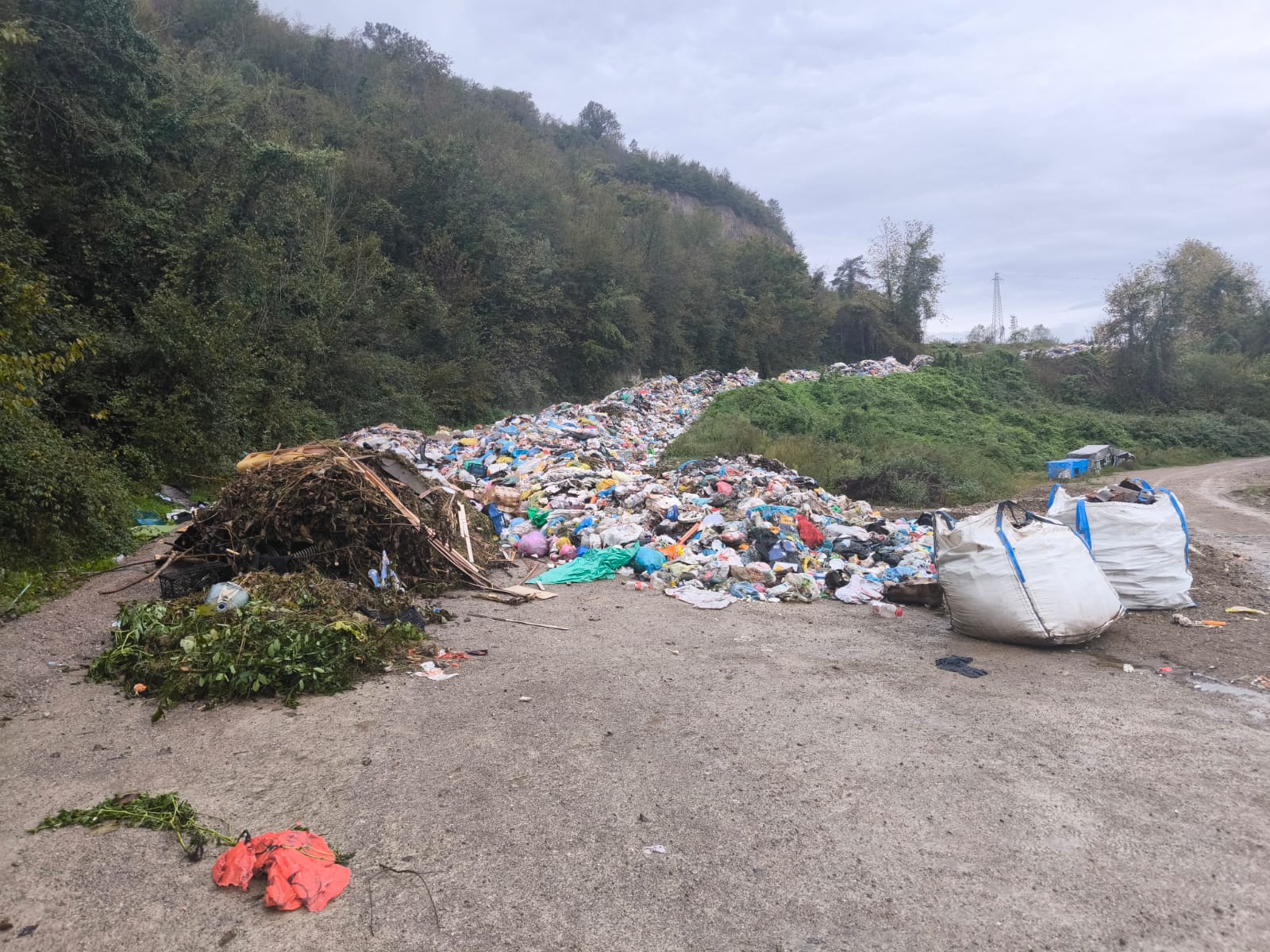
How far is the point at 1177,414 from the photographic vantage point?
25000mm

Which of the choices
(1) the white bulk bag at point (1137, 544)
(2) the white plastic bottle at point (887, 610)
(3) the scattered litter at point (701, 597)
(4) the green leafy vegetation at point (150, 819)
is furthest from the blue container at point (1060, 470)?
(4) the green leafy vegetation at point (150, 819)

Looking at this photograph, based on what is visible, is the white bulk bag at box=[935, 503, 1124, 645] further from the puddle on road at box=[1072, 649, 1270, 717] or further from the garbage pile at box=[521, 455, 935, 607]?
the garbage pile at box=[521, 455, 935, 607]

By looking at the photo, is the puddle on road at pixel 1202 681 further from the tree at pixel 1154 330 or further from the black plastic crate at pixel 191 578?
the tree at pixel 1154 330

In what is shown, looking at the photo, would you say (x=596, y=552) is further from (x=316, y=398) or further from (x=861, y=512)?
(x=316, y=398)

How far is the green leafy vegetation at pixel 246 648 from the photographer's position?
392 centimetres

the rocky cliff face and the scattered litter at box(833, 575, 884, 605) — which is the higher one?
the rocky cliff face

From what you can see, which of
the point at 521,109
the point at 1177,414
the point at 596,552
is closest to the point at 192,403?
the point at 596,552

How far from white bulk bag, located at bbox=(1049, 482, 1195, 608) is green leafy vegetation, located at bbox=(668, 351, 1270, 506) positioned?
6528 mm

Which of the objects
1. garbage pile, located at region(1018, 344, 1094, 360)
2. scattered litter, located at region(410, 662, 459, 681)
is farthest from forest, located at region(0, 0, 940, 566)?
garbage pile, located at region(1018, 344, 1094, 360)

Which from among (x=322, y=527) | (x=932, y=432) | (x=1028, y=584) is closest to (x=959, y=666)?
(x=1028, y=584)

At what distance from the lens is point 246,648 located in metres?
4.11

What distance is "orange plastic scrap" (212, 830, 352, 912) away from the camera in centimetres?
230

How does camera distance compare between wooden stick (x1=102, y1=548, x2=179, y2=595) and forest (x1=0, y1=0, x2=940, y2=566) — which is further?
forest (x1=0, y1=0, x2=940, y2=566)

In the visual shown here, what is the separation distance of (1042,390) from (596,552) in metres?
28.2
